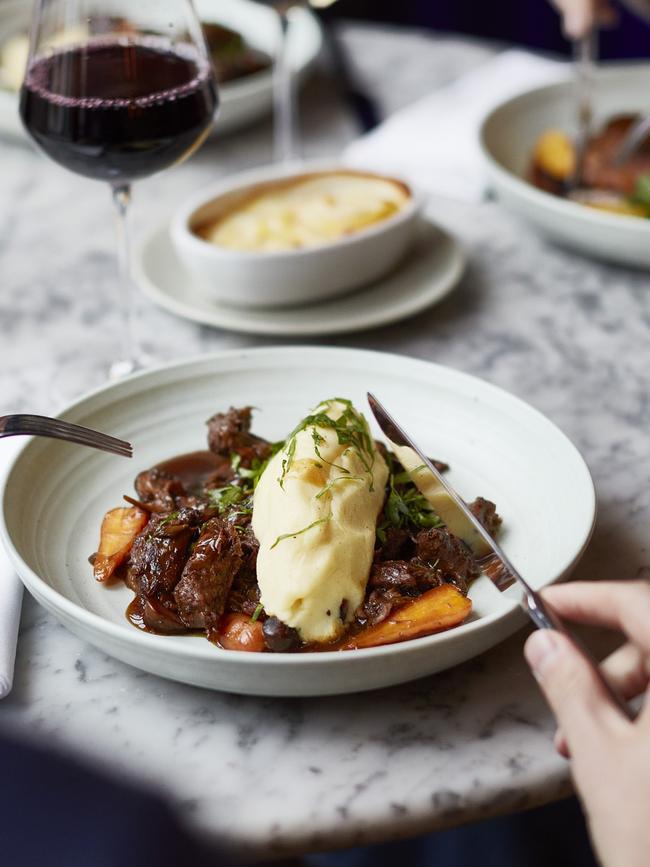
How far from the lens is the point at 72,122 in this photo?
1.69 meters

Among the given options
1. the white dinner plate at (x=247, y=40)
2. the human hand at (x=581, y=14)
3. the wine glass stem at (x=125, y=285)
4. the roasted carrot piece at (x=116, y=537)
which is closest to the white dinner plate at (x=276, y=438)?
the roasted carrot piece at (x=116, y=537)

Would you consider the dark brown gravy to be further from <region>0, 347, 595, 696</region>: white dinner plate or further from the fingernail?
the fingernail

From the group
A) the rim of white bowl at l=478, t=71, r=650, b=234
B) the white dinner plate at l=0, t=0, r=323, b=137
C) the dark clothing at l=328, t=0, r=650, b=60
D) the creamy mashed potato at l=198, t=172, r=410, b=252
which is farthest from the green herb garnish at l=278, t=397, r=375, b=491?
the dark clothing at l=328, t=0, r=650, b=60

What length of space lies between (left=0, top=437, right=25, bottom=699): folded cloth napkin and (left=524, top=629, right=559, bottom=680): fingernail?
608mm

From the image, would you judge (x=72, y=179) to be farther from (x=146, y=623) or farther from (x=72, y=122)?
(x=146, y=623)

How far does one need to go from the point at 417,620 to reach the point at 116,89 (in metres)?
1.02

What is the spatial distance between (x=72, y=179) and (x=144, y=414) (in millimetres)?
1312

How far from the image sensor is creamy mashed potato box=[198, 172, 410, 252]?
2.11m

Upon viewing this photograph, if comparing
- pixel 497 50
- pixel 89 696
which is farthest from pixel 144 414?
pixel 497 50

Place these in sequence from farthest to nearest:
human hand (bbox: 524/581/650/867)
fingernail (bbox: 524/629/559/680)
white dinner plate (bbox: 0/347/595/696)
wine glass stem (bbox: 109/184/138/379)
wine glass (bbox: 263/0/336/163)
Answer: wine glass (bbox: 263/0/336/163)
wine glass stem (bbox: 109/184/138/379)
white dinner plate (bbox: 0/347/595/696)
fingernail (bbox: 524/629/559/680)
human hand (bbox: 524/581/650/867)

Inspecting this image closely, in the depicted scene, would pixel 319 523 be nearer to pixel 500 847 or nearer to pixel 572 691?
pixel 572 691

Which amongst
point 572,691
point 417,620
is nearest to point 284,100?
point 417,620

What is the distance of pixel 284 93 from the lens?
2738 millimetres

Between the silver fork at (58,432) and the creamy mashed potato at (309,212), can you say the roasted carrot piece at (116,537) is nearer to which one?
the silver fork at (58,432)
